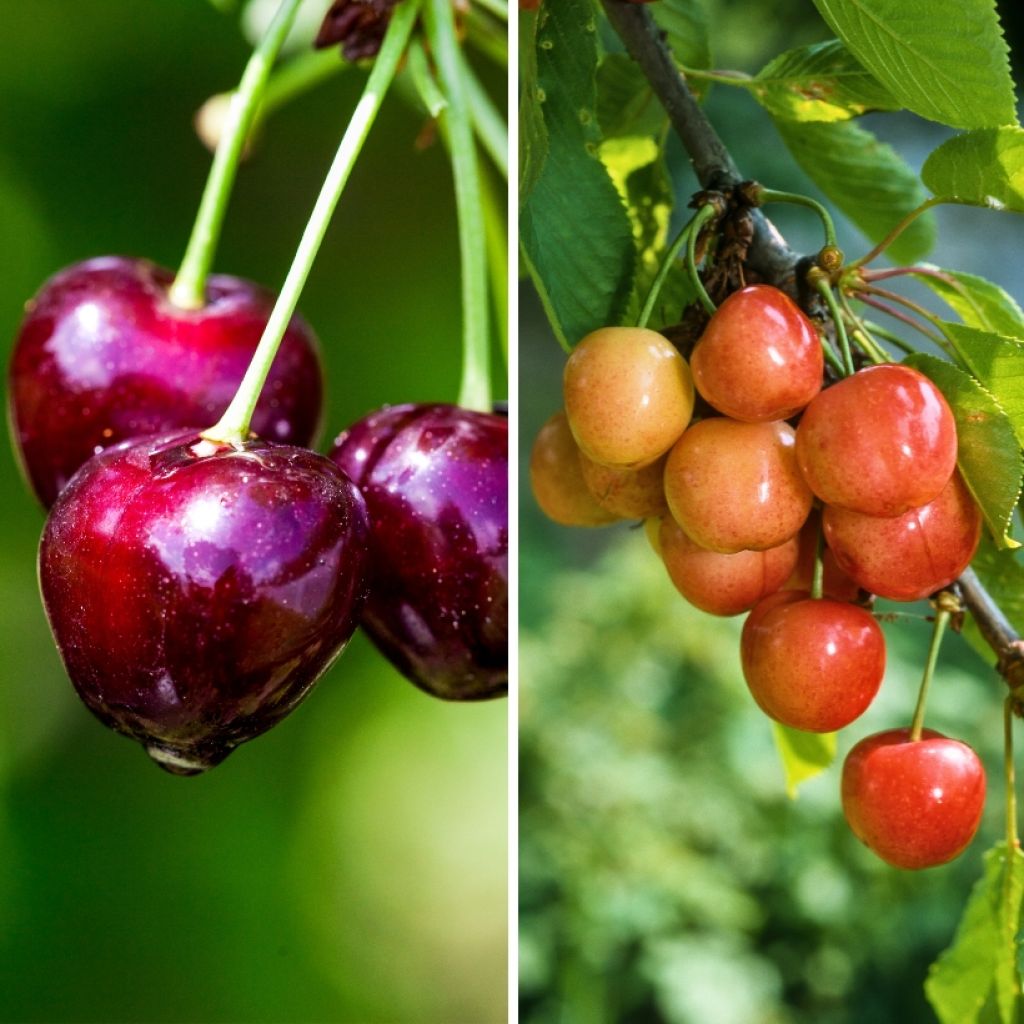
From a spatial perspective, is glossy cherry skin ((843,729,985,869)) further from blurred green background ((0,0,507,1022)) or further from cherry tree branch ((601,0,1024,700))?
blurred green background ((0,0,507,1022))

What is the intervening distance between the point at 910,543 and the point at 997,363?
0.35 feet

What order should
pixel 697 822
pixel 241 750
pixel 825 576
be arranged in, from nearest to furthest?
pixel 825 576, pixel 241 750, pixel 697 822

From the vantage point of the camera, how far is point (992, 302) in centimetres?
72

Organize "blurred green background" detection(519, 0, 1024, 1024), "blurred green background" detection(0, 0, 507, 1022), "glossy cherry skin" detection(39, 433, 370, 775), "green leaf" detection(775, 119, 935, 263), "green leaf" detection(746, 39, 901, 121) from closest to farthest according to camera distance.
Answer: "glossy cherry skin" detection(39, 433, 370, 775)
"green leaf" detection(746, 39, 901, 121)
"green leaf" detection(775, 119, 935, 263)
"blurred green background" detection(0, 0, 507, 1022)
"blurred green background" detection(519, 0, 1024, 1024)

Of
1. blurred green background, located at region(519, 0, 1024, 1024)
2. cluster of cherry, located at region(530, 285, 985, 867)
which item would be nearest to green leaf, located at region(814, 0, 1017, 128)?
cluster of cherry, located at region(530, 285, 985, 867)

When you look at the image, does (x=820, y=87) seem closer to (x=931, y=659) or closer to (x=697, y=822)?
(x=931, y=659)

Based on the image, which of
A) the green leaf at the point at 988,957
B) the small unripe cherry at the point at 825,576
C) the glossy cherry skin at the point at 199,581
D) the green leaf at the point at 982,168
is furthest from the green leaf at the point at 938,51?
the green leaf at the point at 988,957

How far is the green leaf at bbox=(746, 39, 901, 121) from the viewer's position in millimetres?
682

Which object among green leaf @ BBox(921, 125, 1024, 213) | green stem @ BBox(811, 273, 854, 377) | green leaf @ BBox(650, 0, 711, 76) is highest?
green leaf @ BBox(650, 0, 711, 76)

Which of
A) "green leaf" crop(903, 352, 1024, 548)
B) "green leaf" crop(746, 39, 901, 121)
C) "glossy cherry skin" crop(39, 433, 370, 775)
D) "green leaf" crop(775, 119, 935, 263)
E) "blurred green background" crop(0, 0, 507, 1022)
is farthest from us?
"blurred green background" crop(0, 0, 507, 1022)

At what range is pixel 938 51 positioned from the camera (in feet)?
1.97

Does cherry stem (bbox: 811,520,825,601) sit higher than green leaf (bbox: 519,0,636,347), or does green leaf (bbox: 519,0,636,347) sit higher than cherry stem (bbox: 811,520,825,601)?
green leaf (bbox: 519,0,636,347)

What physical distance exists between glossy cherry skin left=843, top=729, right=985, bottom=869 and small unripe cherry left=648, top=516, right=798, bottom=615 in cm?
12

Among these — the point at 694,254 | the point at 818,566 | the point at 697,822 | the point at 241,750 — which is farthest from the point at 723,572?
the point at 697,822
